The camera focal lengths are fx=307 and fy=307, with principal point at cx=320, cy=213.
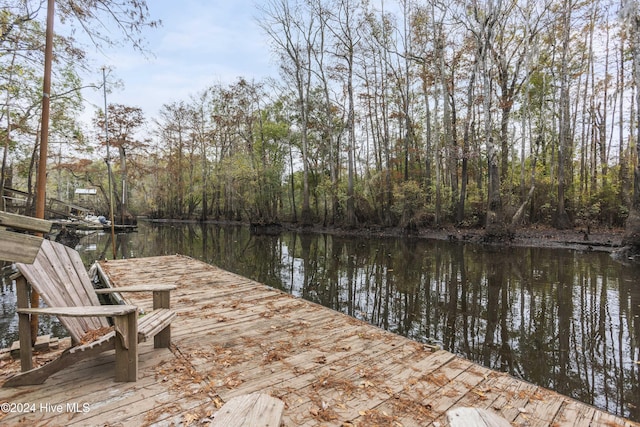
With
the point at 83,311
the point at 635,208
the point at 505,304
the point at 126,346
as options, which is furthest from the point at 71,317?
the point at 635,208

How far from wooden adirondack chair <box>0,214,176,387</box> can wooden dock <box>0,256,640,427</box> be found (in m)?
0.17

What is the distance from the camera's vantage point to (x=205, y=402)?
2.18 metres

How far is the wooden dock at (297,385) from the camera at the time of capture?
80.3 inches

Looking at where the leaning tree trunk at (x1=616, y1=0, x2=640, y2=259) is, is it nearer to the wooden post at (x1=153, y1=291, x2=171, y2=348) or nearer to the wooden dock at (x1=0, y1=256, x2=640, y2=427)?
the wooden dock at (x1=0, y1=256, x2=640, y2=427)

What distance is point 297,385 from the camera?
8.04ft

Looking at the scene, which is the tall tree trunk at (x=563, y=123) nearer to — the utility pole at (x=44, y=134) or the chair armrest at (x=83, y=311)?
the chair armrest at (x=83, y=311)

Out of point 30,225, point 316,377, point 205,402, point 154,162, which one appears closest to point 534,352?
point 316,377

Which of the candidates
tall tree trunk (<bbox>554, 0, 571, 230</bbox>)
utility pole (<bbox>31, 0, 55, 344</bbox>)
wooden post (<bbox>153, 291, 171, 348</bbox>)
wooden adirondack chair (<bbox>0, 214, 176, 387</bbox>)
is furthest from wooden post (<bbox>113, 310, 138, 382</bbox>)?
tall tree trunk (<bbox>554, 0, 571, 230</bbox>)

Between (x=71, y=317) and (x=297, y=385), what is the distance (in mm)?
1807

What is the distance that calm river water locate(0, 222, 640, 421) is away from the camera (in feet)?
11.1

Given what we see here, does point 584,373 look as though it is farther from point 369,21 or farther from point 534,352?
point 369,21

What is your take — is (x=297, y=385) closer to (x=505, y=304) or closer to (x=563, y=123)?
(x=505, y=304)

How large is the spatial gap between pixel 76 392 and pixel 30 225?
135cm

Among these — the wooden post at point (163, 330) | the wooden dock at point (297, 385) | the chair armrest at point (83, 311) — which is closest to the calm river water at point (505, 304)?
the wooden dock at point (297, 385)
